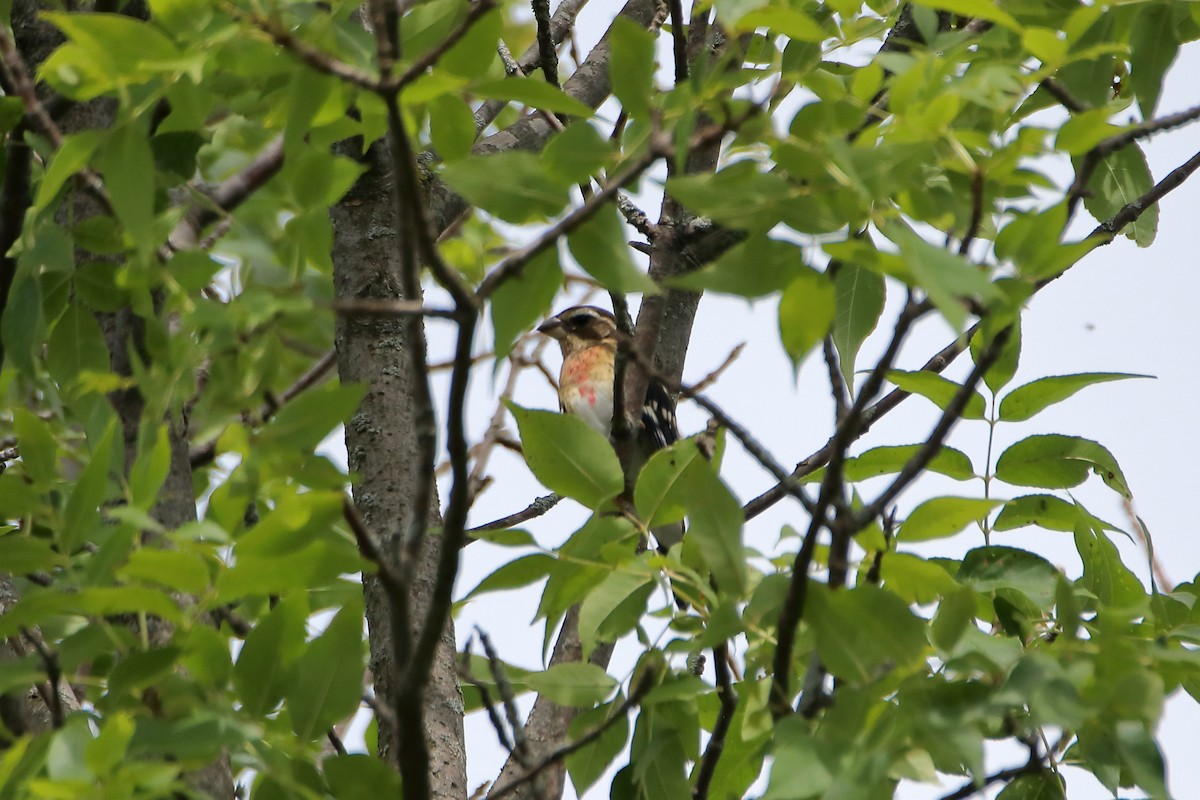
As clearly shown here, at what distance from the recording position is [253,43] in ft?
6.36

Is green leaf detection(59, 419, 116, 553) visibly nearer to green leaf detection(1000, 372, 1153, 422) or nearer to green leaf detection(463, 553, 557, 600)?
green leaf detection(463, 553, 557, 600)

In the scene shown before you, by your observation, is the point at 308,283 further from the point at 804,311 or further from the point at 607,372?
the point at 607,372

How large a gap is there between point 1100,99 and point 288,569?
1.66 meters

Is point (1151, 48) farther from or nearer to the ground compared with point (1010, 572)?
farther from the ground

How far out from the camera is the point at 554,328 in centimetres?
826

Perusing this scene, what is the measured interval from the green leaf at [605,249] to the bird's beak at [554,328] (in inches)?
250

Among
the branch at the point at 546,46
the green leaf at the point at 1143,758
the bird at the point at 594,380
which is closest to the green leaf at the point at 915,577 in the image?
the green leaf at the point at 1143,758

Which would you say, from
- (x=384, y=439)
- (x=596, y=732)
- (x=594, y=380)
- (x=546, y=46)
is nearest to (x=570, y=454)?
(x=596, y=732)

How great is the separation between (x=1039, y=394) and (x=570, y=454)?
3.16 feet

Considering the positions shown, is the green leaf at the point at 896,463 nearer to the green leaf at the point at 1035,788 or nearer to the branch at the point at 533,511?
the green leaf at the point at 1035,788

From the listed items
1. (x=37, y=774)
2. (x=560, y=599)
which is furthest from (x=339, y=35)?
(x=37, y=774)

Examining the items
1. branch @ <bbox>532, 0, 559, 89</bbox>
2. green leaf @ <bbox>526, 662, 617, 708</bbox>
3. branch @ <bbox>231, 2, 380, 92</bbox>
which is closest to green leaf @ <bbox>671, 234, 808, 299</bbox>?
branch @ <bbox>231, 2, 380, 92</bbox>

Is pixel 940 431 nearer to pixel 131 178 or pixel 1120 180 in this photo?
pixel 131 178

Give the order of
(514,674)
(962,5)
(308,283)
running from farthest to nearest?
(308,283) < (514,674) < (962,5)
